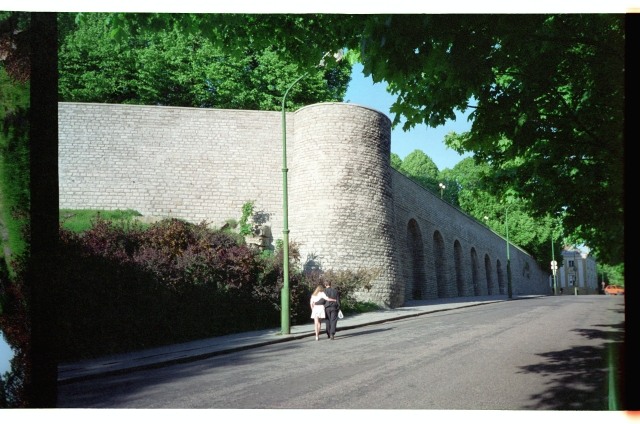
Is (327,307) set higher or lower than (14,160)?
lower

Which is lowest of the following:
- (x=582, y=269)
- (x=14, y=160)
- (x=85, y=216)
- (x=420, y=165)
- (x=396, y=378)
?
(x=396, y=378)

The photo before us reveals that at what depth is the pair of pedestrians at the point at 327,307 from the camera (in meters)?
8.48

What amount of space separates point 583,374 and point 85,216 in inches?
266

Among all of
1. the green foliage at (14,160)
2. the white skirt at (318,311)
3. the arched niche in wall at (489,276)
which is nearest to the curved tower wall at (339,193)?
the white skirt at (318,311)

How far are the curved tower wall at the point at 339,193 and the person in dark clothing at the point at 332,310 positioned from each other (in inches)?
20.8

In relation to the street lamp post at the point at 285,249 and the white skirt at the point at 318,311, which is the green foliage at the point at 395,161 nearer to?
the street lamp post at the point at 285,249

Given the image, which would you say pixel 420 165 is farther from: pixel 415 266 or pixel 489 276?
pixel 489 276

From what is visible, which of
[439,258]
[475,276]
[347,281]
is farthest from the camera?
[475,276]

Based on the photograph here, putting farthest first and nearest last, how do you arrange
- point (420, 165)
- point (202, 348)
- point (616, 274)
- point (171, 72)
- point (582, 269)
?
point (582, 269) → point (202, 348) → point (171, 72) → point (420, 165) → point (616, 274)

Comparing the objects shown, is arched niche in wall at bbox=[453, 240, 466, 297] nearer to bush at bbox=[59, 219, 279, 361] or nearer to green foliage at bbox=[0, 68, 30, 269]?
bush at bbox=[59, 219, 279, 361]

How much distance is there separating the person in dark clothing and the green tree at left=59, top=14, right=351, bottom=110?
336 cm

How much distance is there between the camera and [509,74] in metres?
4.87

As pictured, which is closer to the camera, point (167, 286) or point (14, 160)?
point (14, 160)

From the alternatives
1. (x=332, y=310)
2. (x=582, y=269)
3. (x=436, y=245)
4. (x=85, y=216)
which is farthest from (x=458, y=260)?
(x=85, y=216)
